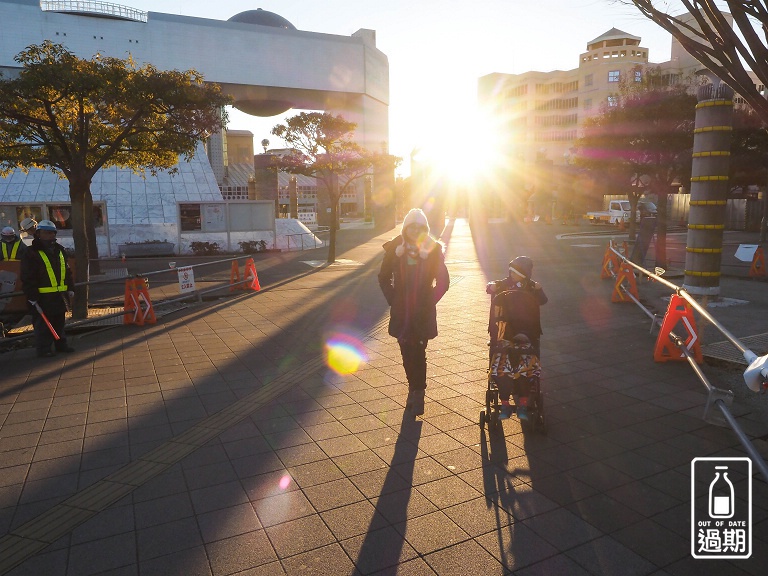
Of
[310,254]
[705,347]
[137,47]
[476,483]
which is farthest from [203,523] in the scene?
[137,47]

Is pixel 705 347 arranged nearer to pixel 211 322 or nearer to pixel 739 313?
pixel 739 313

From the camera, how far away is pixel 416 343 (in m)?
5.45

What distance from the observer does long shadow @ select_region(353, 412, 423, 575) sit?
3223 millimetres

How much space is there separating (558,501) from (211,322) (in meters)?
7.77

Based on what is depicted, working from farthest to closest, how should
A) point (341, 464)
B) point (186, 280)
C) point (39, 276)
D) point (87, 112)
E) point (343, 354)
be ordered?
point (186, 280), point (87, 112), point (343, 354), point (39, 276), point (341, 464)

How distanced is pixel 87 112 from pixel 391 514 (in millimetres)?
10649

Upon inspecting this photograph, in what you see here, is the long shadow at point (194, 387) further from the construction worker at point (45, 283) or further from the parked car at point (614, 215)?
the parked car at point (614, 215)

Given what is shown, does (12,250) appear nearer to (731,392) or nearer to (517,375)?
(517,375)

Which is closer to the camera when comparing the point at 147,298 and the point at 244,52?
the point at 147,298

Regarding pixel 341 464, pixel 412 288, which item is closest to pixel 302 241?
pixel 412 288

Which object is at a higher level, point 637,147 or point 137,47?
Answer: point 137,47

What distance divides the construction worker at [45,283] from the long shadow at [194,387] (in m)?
0.67

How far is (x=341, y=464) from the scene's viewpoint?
4445mm

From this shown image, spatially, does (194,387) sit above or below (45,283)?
below
